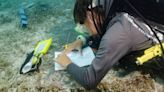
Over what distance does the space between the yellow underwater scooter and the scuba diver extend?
0.42m

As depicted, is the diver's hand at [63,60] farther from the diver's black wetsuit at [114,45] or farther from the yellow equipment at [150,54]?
the yellow equipment at [150,54]

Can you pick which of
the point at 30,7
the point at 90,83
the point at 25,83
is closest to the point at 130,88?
the point at 90,83

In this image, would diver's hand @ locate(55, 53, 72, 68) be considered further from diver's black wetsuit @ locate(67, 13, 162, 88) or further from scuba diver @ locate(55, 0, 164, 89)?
diver's black wetsuit @ locate(67, 13, 162, 88)

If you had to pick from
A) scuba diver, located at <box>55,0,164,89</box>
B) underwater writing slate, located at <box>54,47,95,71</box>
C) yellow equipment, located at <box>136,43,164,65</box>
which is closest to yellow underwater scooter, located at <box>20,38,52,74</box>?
underwater writing slate, located at <box>54,47,95,71</box>

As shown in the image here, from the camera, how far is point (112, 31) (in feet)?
7.82

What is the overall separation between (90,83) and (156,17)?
2.83ft

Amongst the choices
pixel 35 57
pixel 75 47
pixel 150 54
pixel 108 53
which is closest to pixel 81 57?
pixel 75 47

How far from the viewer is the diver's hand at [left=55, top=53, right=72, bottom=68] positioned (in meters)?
2.79

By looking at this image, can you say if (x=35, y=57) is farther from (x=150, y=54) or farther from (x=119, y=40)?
(x=150, y=54)

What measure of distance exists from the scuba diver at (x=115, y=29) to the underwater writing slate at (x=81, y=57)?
209 millimetres

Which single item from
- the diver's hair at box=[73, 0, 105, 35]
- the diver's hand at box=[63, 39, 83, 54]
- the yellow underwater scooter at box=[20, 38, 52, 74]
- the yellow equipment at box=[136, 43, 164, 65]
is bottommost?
the yellow underwater scooter at box=[20, 38, 52, 74]

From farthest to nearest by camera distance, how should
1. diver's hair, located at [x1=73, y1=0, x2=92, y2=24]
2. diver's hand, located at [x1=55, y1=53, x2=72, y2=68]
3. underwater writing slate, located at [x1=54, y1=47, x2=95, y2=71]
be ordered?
underwater writing slate, located at [x1=54, y1=47, x2=95, y2=71], diver's hand, located at [x1=55, y1=53, x2=72, y2=68], diver's hair, located at [x1=73, y1=0, x2=92, y2=24]

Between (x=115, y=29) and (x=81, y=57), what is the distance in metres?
0.72

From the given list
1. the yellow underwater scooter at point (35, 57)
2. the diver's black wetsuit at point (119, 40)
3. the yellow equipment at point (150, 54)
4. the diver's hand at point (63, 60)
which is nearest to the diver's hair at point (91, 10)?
the diver's black wetsuit at point (119, 40)
